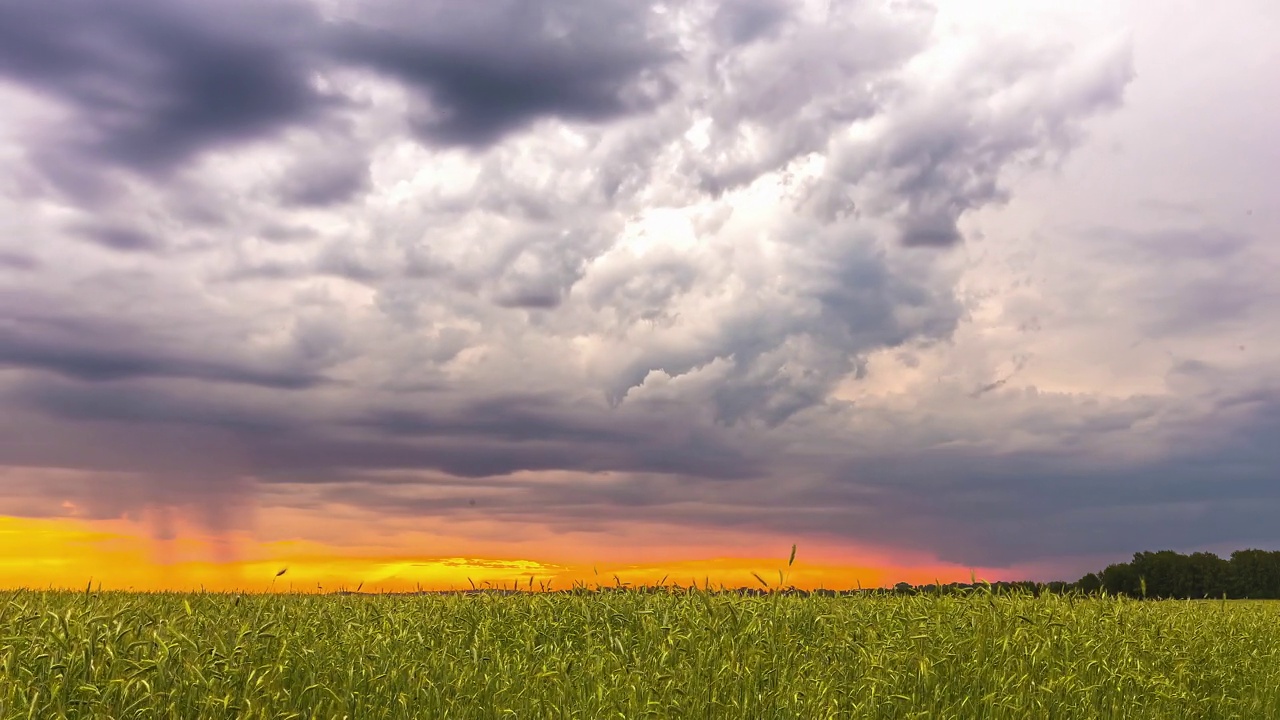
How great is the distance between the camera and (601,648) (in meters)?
11.4

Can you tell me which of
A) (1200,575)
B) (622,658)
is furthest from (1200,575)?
(622,658)

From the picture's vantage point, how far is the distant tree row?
141 feet

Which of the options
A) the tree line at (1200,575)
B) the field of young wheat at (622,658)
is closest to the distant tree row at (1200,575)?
the tree line at (1200,575)

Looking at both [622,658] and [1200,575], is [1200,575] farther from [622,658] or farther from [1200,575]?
[622,658]

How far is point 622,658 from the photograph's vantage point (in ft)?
35.7

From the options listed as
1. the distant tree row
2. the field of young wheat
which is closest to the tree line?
the distant tree row

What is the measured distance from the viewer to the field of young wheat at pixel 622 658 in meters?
8.96

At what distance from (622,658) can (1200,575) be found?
147 feet

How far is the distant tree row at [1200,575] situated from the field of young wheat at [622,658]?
92.8ft

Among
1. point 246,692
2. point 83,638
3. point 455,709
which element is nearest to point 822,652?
point 455,709

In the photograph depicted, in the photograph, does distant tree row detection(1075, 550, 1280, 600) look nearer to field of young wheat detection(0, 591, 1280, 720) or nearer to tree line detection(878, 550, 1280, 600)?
tree line detection(878, 550, 1280, 600)

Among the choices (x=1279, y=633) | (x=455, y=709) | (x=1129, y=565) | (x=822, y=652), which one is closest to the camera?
(x=455, y=709)

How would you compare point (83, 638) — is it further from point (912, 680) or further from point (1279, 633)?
point (1279, 633)

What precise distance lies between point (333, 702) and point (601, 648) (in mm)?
3330
